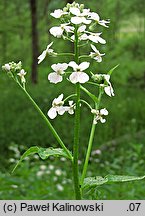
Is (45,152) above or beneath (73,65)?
beneath

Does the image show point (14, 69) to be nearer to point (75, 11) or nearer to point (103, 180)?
point (75, 11)

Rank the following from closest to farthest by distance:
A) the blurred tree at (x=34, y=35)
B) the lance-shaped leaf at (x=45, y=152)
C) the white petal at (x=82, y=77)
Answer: the white petal at (x=82, y=77) < the lance-shaped leaf at (x=45, y=152) < the blurred tree at (x=34, y=35)

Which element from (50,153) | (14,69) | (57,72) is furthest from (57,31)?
(50,153)

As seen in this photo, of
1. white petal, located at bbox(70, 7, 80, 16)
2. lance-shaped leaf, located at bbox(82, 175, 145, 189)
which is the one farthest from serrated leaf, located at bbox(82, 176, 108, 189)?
white petal, located at bbox(70, 7, 80, 16)

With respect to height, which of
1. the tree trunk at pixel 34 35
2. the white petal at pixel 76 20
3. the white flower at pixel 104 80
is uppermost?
the tree trunk at pixel 34 35

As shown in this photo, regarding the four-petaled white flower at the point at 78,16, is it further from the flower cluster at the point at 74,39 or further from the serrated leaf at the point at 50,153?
the serrated leaf at the point at 50,153

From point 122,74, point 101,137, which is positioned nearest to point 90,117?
point 101,137

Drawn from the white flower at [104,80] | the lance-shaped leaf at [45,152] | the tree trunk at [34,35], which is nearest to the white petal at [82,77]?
the white flower at [104,80]

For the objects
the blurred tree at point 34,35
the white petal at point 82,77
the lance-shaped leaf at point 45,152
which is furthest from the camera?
the blurred tree at point 34,35

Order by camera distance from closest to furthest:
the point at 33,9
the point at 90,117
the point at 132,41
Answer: the point at 90,117 → the point at 33,9 → the point at 132,41

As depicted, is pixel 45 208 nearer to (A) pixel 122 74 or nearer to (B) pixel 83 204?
(B) pixel 83 204

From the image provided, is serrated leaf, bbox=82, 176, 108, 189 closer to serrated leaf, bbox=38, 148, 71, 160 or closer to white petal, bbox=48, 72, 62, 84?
serrated leaf, bbox=38, 148, 71, 160
